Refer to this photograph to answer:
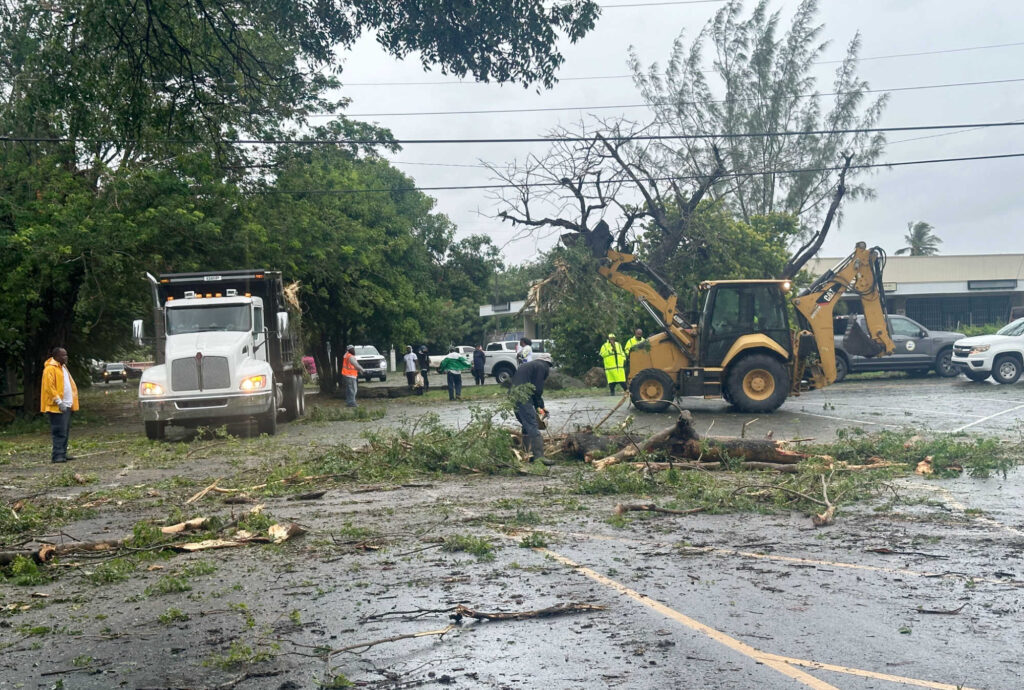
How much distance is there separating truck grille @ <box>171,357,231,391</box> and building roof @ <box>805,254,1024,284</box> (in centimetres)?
3676

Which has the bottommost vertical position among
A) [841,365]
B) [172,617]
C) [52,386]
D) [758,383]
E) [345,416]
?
[172,617]

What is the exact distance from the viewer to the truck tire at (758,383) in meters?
20.3

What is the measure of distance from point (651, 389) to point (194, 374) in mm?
9651

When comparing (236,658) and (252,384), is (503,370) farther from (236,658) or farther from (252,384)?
(236,658)

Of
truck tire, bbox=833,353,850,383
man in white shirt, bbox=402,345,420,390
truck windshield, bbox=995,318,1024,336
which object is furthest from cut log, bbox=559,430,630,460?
man in white shirt, bbox=402,345,420,390

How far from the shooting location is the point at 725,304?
20.9m

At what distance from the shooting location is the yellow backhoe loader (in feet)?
66.9

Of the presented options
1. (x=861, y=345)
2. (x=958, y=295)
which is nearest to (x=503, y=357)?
(x=861, y=345)

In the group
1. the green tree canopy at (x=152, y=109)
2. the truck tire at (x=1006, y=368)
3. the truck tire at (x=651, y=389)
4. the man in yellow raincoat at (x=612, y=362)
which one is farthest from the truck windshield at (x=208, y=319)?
the truck tire at (x=1006, y=368)

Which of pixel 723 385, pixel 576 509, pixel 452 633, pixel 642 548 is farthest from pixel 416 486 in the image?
pixel 723 385

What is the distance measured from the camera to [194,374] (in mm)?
18766

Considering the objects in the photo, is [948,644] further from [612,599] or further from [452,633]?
[452,633]

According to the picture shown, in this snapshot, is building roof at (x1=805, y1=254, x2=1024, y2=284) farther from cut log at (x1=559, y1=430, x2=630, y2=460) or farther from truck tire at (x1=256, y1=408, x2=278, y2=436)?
cut log at (x1=559, y1=430, x2=630, y2=460)

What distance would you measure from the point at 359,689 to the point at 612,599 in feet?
6.91
